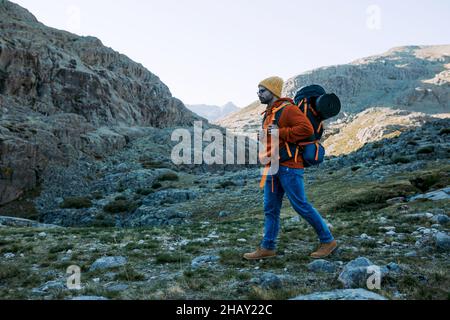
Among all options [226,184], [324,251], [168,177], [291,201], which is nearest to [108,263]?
[291,201]

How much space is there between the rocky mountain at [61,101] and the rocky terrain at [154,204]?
0.22 meters

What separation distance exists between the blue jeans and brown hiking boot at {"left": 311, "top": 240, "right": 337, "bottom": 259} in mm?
77

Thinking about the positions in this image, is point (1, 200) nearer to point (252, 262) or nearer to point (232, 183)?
point (232, 183)

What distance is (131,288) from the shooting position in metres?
5.16

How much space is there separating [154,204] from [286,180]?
24.3 m

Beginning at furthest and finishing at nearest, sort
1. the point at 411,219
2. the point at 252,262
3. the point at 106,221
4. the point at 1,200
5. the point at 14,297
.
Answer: the point at 1,200 < the point at 106,221 < the point at 411,219 < the point at 252,262 < the point at 14,297

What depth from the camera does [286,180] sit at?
6.56 meters

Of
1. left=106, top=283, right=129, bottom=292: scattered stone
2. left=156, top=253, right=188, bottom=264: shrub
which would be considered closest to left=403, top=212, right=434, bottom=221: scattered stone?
left=156, top=253, right=188, bottom=264: shrub

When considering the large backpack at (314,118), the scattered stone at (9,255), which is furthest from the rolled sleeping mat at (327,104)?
the scattered stone at (9,255)

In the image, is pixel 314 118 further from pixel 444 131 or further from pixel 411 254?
pixel 444 131

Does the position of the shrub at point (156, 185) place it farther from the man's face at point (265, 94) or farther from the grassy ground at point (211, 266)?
the man's face at point (265, 94)

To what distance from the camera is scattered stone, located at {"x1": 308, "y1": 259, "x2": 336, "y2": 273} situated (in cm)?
562

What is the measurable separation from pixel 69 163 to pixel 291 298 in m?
40.2
